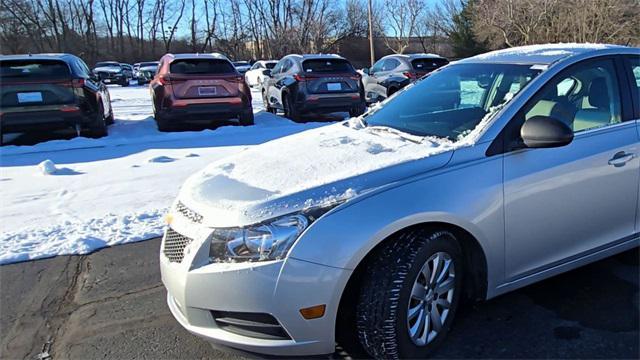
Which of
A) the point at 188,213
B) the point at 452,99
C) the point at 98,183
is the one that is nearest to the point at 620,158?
the point at 452,99

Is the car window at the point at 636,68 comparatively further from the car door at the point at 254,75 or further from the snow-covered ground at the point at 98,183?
the car door at the point at 254,75

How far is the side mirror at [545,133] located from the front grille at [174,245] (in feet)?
6.18

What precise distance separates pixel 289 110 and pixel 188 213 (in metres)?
9.42

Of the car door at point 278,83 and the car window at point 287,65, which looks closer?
the car window at point 287,65

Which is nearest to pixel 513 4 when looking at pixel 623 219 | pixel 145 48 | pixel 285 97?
pixel 285 97

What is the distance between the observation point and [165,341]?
9.44 ft

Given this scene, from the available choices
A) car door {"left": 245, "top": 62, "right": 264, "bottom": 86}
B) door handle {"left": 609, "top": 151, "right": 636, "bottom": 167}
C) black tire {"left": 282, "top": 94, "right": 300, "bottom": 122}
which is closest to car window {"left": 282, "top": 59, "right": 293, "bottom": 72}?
black tire {"left": 282, "top": 94, "right": 300, "bottom": 122}

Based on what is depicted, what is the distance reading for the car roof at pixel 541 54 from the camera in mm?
3250

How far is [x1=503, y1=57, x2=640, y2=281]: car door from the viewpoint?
277cm

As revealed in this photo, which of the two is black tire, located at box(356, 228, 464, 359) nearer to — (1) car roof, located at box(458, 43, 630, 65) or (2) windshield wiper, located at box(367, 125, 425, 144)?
(2) windshield wiper, located at box(367, 125, 425, 144)

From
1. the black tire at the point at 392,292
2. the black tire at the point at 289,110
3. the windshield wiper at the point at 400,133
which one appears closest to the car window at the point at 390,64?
the black tire at the point at 289,110

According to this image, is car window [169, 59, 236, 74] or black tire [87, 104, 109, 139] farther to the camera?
car window [169, 59, 236, 74]

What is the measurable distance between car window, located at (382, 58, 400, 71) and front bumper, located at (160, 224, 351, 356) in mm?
11853

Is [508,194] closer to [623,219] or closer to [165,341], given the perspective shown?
[623,219]
